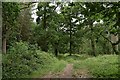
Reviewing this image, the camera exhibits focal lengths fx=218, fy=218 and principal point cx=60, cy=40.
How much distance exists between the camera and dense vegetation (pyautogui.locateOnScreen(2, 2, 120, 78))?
282 inches

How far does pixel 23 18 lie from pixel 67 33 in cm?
444

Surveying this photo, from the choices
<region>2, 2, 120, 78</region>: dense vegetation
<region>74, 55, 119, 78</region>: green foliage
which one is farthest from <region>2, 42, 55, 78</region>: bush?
<region>74, 55, 119, 78</region>: green foliage

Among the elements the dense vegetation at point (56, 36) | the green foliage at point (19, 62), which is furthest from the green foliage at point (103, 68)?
the green foliage at point (19, 62)

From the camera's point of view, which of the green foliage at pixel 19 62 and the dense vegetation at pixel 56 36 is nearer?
the dense vegetation at pixel 56 36

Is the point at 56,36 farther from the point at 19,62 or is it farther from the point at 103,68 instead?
the point at 103,68

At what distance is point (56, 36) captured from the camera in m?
16.5

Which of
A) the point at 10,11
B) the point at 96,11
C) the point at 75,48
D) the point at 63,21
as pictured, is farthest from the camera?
the point at 75,48

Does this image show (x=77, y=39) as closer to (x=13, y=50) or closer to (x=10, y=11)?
(x=13, y=50)

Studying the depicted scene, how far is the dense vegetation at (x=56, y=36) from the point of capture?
23.5 ft

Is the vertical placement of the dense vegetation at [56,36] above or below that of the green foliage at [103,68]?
above

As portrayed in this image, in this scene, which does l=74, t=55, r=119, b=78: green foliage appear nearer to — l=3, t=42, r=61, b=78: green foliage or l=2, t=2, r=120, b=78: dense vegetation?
l=2, t=2, r=120, b=78: dense vegetation

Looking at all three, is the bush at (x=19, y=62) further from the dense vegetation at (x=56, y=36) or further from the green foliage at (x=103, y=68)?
the green foliage at (x=103, y=68)

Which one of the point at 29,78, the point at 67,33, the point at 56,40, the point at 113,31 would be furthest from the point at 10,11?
the point at 67,33

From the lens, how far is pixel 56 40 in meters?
16.8
